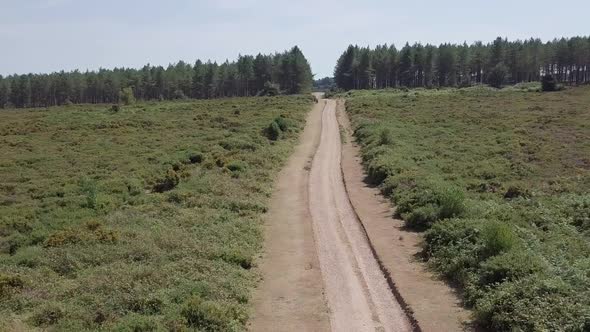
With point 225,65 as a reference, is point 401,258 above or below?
below

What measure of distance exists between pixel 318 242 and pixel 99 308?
954 cm

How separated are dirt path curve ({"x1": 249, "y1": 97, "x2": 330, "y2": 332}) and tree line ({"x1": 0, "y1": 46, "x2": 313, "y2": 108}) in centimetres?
13424

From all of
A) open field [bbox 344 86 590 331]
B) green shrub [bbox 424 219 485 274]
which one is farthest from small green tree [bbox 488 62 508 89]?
green shrub [bbox 424 219 485 274]

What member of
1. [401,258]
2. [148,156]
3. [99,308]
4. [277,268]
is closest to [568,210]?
[401,258]

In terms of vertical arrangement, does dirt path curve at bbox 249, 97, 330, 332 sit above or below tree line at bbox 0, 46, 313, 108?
below

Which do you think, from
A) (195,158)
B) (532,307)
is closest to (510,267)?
(532,307)

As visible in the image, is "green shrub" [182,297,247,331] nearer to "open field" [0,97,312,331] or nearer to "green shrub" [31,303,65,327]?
"open field" [0,97,312,331]

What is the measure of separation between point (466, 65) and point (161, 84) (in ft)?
319

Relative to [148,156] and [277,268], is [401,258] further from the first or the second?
[148,156]

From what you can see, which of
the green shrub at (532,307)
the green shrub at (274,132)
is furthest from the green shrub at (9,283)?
the green shrub at (274,132)

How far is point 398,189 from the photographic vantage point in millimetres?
29031

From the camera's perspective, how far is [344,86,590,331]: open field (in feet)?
45.3

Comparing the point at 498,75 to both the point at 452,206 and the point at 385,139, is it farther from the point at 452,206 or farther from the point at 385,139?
the point at 452,206

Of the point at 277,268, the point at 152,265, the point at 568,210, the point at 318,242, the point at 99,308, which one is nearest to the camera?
the point at 99,308
